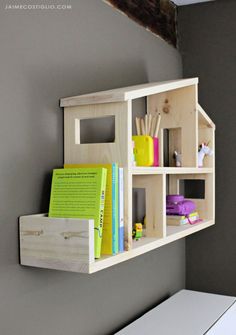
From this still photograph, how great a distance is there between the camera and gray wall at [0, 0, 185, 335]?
52.4 inches

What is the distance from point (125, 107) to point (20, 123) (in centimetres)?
35

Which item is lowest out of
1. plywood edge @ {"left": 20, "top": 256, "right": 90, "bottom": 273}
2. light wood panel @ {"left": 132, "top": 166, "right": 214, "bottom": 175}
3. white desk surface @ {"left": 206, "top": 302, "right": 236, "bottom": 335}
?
white desk surface @ {"left": 206, "top": 302, "right": 236, "bottom": 335}

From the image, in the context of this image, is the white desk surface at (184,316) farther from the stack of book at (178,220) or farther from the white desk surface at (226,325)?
the stack of book at (178,220)

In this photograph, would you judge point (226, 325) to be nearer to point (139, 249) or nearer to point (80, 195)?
point (139, 249)

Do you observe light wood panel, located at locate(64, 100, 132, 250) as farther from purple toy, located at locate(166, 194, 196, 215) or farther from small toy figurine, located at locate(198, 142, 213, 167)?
small toy figurine, located at locate(198, 142, 213, 167)

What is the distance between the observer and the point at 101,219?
1.35m

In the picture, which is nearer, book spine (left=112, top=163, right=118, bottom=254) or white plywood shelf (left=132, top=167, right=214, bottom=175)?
book spine (left=112, top=163, right=118, bottom=254)

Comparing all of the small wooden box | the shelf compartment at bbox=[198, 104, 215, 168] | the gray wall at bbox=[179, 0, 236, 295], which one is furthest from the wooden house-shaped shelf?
the gray wall at bbox=[179, 0, 236, 295]

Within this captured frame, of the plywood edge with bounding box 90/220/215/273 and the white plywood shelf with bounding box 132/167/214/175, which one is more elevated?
the white plywood shelf with bounding box 132/167/214/175

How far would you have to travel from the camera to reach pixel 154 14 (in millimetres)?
2354

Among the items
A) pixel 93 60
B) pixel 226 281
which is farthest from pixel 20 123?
pixel 226 281

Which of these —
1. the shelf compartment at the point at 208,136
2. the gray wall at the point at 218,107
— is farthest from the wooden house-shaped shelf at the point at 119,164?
the gray wall at the point at 218,107

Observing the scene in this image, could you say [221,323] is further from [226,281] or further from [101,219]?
[101,219]

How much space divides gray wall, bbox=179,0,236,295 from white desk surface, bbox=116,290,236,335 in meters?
0.26
